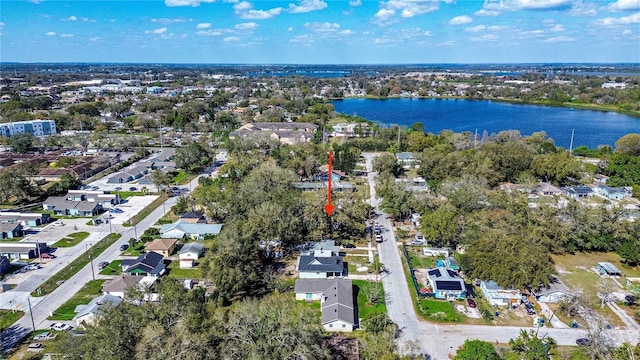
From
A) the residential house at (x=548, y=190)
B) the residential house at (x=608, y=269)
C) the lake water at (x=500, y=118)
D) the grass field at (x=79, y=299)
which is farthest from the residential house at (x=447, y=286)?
the lake water at (x=500, y=118)

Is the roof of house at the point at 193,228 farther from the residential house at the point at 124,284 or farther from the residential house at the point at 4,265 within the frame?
the residential house at the point at 4,265

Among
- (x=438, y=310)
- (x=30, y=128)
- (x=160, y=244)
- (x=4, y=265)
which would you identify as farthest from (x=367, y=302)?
(x=30, y=128)

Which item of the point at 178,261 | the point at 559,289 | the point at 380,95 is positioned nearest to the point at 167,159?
the point at 178,261

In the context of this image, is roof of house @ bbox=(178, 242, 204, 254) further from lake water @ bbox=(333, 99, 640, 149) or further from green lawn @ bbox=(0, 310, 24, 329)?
lake water @ bbox=(333, 99, 640, 149)

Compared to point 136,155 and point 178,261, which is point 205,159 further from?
point 178,261

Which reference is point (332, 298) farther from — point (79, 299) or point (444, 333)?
point (79, 299)

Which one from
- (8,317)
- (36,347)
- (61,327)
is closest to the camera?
(36,347)
